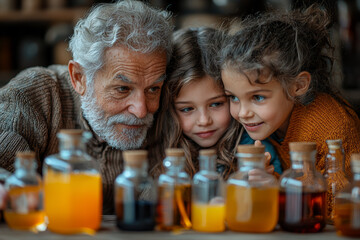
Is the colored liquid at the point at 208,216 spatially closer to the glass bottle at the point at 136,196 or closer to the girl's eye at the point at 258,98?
the glass bottle at the point at 136,196

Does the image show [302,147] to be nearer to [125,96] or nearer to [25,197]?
[25,197]

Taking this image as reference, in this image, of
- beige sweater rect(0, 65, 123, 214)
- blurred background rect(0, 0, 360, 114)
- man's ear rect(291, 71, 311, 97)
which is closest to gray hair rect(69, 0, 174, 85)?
beige sweater rect(0, 65, 123, 214)

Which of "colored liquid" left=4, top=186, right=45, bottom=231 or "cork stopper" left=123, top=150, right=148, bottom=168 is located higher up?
"cork stopper" left=123, top=150, right=148, bottom=168

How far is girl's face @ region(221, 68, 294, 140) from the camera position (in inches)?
72.6

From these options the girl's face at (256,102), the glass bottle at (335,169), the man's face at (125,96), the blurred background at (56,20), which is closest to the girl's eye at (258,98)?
the girl's face at (256,102)

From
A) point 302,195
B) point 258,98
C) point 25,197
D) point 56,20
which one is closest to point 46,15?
point 56,20

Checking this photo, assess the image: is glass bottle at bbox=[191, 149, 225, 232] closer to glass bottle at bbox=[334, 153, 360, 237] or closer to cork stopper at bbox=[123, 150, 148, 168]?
cork stopper at bbox=[123, 150, 148, 168]

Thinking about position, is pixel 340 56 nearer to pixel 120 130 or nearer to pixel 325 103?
pixel 325 103

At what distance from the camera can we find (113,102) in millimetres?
1921

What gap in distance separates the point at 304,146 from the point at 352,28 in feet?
7.91

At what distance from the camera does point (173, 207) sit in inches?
47.6

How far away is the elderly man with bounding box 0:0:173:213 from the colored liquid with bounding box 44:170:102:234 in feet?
2.18

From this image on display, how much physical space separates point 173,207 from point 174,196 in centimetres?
3

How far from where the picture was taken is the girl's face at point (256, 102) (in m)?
1.84
